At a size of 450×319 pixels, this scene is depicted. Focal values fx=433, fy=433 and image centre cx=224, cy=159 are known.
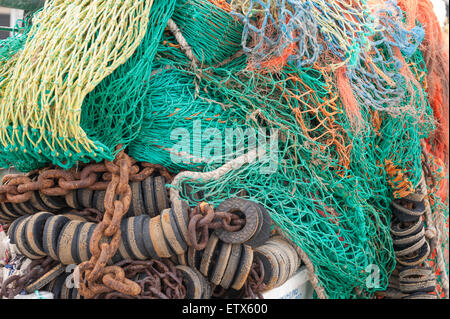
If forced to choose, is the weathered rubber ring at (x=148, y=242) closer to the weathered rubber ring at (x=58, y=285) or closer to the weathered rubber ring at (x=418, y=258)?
the weathered rubber ring at (x=58, y=285)

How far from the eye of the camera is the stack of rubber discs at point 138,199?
129cm

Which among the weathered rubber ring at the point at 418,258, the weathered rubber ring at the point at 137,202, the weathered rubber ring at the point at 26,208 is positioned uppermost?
the weathered rubber ring at the point at 137,202

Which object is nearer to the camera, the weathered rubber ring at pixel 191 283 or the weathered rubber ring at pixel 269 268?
the weathered rubber ring at pixel 191 283

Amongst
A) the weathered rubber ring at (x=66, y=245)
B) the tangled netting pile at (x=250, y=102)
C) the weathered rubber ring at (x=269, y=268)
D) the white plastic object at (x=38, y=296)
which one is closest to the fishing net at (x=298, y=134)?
the tangled netting pile at (x=250, y=102)

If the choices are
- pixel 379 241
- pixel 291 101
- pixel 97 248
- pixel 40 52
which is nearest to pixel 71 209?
pixel 97 248

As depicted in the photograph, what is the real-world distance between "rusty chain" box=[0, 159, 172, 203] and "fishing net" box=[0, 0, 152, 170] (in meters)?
0.05

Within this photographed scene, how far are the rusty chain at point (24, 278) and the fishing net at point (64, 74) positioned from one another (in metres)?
0.30

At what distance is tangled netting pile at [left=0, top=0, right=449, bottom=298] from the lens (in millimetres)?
1214

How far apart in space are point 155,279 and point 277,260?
40 centimetres

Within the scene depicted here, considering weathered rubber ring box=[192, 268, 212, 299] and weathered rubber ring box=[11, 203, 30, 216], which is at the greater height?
weathered rubber ring box=[11, 203, 30, 216]

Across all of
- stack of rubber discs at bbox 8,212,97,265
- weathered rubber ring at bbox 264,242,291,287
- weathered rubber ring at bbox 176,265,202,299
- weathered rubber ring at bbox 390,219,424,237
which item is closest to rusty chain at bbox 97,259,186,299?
weathered rubber ring at bbox 176,265,202,299

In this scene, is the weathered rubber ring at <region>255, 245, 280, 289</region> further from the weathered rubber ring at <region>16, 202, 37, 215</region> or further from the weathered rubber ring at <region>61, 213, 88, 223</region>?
the weathered rubber ring at <region>16, 202, 37, 215</region>

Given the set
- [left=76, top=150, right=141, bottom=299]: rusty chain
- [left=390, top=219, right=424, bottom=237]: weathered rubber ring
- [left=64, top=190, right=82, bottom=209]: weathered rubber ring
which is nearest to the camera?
[left=76, top=150, right=141, bottom=299]: rusty chain

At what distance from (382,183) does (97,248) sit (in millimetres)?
1206
